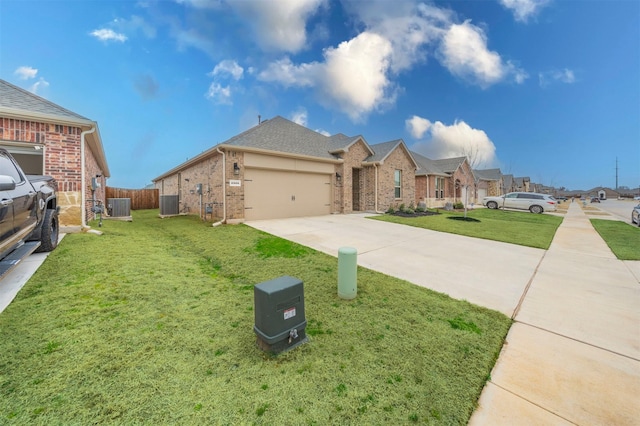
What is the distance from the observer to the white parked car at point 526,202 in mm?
20703

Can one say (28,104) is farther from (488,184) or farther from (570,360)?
(488,184)

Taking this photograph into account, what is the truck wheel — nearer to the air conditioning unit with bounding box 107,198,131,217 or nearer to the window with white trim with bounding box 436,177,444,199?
the air conditioning unit with bounding box 107,198,131,217

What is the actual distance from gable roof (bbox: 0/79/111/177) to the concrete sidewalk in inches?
394

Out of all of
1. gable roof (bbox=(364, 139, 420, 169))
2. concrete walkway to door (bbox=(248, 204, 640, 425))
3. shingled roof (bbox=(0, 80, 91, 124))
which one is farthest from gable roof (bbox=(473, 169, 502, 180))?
shingled roof (bbox=(0, 80, 91, 124))

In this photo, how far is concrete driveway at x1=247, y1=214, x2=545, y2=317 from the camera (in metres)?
4.02

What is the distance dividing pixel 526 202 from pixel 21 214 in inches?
Result: 1141

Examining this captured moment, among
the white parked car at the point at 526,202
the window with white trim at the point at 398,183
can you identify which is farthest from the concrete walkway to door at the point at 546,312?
the white parked car at the point at 526,202

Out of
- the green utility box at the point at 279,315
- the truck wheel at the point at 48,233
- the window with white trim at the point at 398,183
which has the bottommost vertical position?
the green utility box at the point at 279,315

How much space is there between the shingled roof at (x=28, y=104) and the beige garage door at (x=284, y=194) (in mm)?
5496

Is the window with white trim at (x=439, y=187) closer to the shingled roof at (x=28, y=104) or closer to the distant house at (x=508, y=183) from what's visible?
the shingled roof at (x=28, y=104)

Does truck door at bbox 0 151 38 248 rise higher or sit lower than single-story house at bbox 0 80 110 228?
lower

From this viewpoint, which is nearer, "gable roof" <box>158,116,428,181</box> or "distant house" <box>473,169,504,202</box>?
"gable roof" <box>158,116,428,181</box>

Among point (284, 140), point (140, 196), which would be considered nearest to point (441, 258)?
point (284, 140)

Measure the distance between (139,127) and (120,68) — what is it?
1851cm
